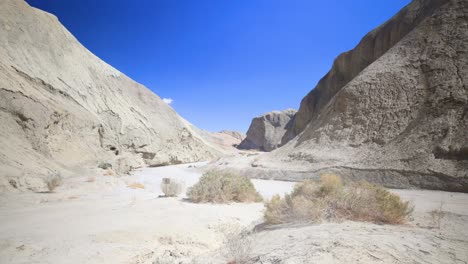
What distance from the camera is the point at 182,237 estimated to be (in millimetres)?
4035

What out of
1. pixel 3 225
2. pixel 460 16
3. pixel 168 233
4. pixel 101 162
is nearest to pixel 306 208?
pixel 168 233

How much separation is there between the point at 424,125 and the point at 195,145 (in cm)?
2843

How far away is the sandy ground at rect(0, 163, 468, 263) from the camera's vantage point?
2400 millimetres

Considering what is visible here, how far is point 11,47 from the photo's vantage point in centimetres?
1819

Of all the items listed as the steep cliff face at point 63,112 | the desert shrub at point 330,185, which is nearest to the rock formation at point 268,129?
the steep cliff face at point 63,112

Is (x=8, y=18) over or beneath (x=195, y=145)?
over

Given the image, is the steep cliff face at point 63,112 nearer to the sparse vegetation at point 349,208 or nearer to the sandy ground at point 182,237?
the sandy ground at point 182,237

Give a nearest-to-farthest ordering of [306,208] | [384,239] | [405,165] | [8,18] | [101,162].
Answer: [384,239] < [306,208] < [405,165] < [101,162] < [8,18]

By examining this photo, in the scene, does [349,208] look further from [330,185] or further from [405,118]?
[405,118]

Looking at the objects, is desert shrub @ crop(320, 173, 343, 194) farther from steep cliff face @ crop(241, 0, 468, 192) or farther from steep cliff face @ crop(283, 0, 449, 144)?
steep cliff face @ crop(283, 0, 449, 144)

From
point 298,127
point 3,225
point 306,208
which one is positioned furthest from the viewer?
point 298,127

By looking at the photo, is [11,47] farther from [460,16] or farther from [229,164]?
[460,16]

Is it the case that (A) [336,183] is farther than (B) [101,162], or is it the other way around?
(B) [101,162]

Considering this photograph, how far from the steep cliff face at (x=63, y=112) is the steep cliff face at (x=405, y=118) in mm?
12175
